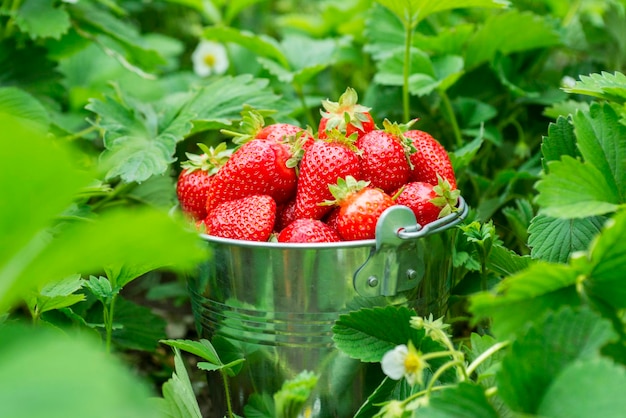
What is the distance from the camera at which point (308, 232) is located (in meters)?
0.89

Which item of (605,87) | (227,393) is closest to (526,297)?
(605,87)

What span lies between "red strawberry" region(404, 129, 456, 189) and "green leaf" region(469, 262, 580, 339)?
320 millimetres

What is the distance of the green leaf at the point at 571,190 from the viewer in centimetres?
73

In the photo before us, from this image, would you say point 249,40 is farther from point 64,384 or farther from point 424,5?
point 64,384

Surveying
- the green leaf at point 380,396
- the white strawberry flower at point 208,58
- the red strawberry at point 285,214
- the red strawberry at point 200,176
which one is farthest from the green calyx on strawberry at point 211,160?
the white strawberry flower at point 208,58

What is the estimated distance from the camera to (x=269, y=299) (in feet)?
2.97

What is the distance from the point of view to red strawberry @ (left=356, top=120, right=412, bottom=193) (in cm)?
95

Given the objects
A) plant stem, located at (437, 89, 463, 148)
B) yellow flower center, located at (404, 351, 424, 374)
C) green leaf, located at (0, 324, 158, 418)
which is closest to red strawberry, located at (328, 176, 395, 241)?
yellow flower center, located at (404, 351, 424, 374)

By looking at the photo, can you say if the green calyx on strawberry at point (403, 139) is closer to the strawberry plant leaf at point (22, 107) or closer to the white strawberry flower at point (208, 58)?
the strawberry plant leaf at point (22, 107)

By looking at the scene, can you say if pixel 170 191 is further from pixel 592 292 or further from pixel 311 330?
pixel 592 292

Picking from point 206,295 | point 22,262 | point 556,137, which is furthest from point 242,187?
point 22,262

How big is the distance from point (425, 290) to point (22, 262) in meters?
0.58

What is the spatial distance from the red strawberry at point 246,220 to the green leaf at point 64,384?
419 mm

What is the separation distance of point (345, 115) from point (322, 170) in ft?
0.28
